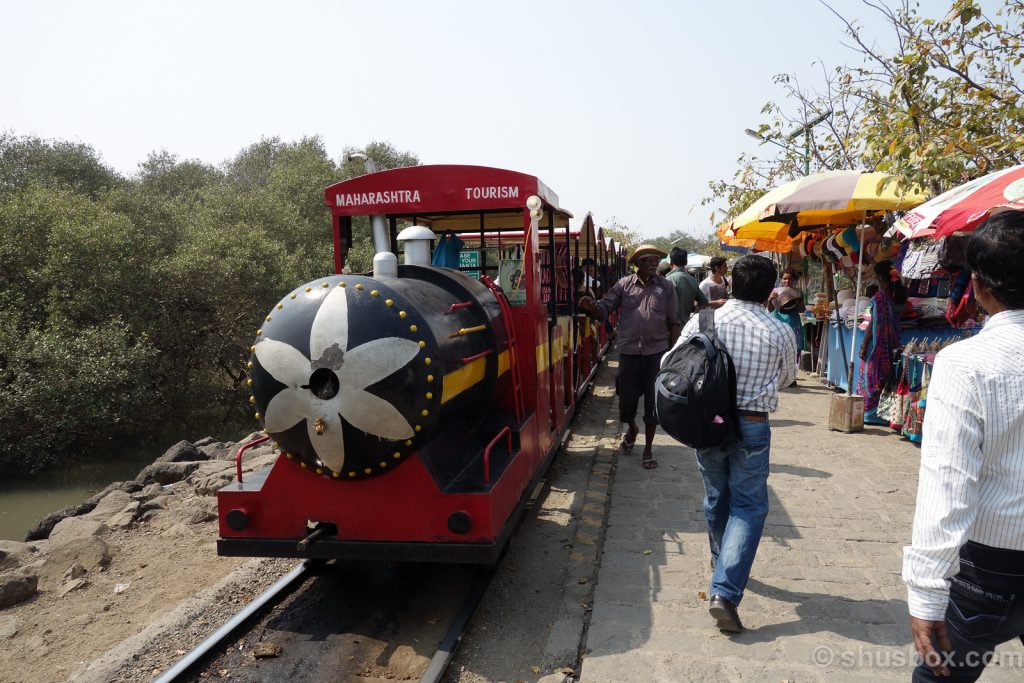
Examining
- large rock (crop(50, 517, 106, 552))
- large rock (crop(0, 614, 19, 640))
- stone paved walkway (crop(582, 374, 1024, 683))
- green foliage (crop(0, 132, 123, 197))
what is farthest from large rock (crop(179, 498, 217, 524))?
green foliage (crop(0, 132, 123, 197))

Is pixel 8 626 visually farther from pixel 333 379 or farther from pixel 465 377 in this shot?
pixel 465 377

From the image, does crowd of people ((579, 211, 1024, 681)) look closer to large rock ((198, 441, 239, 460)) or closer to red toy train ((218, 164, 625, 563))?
red toy train ((218, 164, 625, 563))

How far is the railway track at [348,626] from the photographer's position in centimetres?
361

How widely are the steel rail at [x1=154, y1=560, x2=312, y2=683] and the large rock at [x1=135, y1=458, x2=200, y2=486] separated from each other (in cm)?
589

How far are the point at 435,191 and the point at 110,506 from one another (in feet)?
20.6

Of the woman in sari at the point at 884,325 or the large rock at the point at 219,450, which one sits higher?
the woman in sari at the point at 884,325

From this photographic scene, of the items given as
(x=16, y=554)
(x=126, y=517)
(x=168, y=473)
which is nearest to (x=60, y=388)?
(x=168, y=473)

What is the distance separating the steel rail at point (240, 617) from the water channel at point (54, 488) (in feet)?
25.5

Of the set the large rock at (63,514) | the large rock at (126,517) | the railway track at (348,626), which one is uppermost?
the railway track at (348,626)

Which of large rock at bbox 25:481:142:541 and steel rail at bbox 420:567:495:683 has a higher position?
steel rail at bbox 420:567:495:683

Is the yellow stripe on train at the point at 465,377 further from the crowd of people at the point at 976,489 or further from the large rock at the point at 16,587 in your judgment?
the large rock at the point at 16,587

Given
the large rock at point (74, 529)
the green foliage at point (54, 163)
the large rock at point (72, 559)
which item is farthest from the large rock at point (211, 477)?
the green foliage at point (54, 163)

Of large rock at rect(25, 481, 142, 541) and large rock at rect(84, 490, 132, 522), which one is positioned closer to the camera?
large rock at rect(84, 490, 132, 522)

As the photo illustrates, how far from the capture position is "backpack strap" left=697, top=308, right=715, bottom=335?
3878 mm
